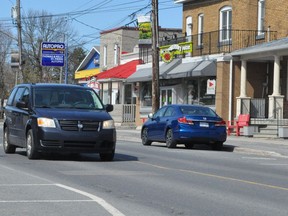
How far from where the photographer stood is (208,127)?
20656 mm

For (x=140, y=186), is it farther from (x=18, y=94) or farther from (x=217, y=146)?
(x=217, y=146)

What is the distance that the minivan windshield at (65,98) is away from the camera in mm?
14938

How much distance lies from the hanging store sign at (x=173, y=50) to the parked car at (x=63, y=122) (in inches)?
758

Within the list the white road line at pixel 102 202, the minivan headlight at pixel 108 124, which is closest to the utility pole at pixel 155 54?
the minivan headlight at pixel 108 124

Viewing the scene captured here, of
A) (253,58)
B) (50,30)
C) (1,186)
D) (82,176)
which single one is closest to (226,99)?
(253,58)

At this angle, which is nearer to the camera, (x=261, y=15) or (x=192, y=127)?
(x=192, y=127)

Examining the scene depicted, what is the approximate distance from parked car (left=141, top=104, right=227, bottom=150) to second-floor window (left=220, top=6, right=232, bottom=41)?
38.3 feet

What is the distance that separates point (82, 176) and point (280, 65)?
19620mm

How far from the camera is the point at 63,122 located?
14.0 meters

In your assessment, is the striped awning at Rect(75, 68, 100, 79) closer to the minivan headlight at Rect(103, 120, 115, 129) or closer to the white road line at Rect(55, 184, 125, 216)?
the minivan headlight at Rect(103, 120, 115, 129)

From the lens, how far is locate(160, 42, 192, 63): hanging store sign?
3422 cm

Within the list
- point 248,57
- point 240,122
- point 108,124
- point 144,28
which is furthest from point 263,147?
point 144,28

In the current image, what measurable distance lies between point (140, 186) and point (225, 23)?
2426 centimetres

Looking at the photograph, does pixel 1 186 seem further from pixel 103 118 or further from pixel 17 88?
pixel 17 88
